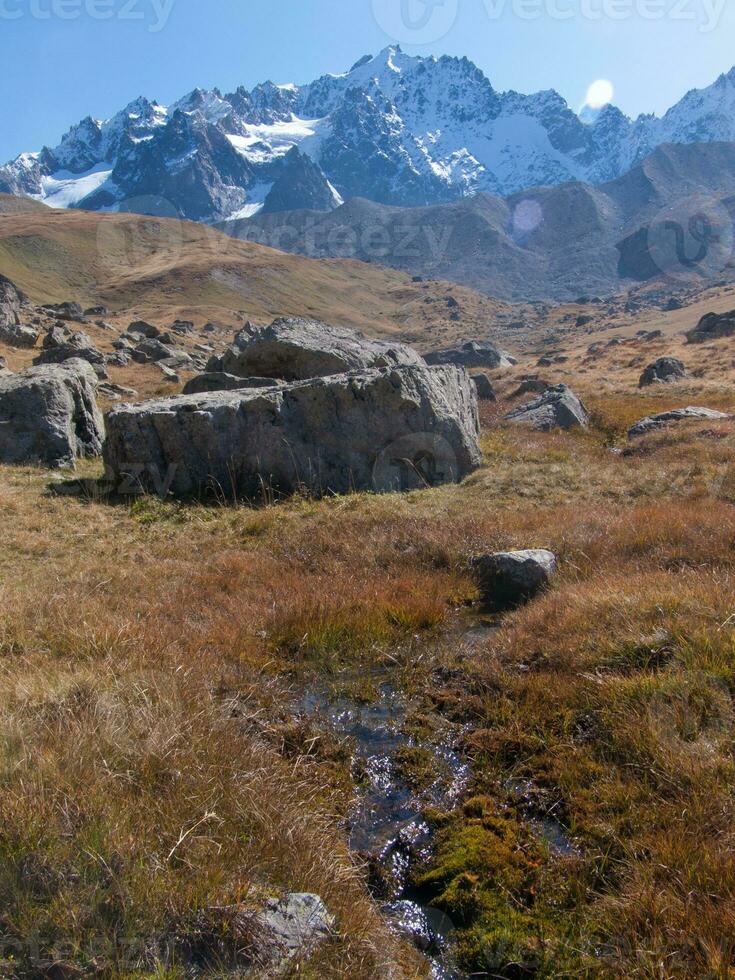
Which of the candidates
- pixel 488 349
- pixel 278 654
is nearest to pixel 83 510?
pixel 278 654

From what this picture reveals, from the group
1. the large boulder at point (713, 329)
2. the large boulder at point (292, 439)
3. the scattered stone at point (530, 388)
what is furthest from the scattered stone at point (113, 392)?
the large boulder at point (713, 329)

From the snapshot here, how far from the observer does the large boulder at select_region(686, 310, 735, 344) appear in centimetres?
5488

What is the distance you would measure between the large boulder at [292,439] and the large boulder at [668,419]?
6893 mm

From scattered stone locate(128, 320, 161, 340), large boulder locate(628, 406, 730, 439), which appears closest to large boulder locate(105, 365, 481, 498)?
large boulder locate(628, 406, 730, 439)

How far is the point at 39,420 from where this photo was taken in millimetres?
15422

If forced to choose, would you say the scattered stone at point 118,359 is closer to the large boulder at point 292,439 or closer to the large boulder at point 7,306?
the large boulder at point 7,306

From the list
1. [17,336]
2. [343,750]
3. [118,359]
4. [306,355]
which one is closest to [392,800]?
[343,750]

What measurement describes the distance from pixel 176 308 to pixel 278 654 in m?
118

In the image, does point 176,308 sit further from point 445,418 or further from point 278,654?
point 278,654

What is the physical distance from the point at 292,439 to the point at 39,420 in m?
6.63

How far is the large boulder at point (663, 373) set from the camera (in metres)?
32.9

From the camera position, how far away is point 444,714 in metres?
5.48

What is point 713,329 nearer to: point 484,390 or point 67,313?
point 484,390

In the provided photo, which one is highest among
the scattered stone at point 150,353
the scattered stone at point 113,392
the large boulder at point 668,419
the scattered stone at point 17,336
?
the scattered stone at point 17,336
